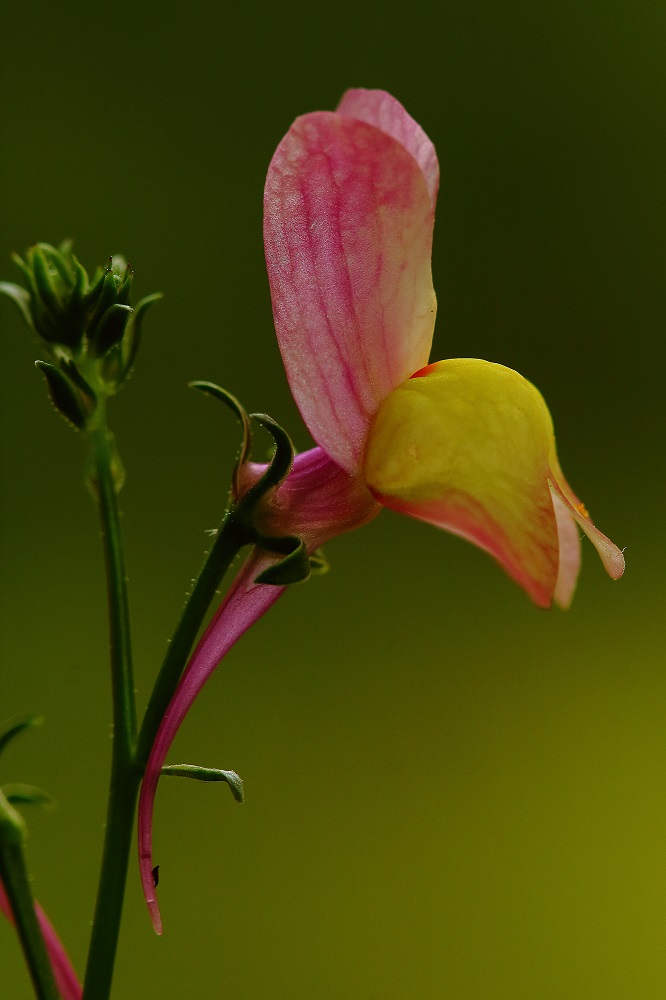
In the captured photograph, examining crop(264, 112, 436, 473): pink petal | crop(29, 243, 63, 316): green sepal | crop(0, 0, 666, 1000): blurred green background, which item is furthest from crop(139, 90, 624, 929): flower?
crop(0, 0, 666, 1000): blurred green background

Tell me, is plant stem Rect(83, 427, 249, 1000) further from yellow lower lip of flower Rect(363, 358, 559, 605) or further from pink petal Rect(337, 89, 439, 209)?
pink petal Rect(337, 89, 439, 209)

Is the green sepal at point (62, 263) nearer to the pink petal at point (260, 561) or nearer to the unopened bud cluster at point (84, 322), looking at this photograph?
the unopened bud cluster at point (84, 322)

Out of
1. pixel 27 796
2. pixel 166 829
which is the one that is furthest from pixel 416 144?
pixel 166 829

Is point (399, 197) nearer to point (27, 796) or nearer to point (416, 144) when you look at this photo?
point (416, 144)

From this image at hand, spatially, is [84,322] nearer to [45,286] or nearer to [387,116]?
[45,286]

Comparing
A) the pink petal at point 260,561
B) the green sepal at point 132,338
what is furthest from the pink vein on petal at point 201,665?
the green sepal at point 132,338

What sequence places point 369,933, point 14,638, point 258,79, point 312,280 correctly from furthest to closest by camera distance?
point 258,79
point 14,638
point 369,933
point 312,280
